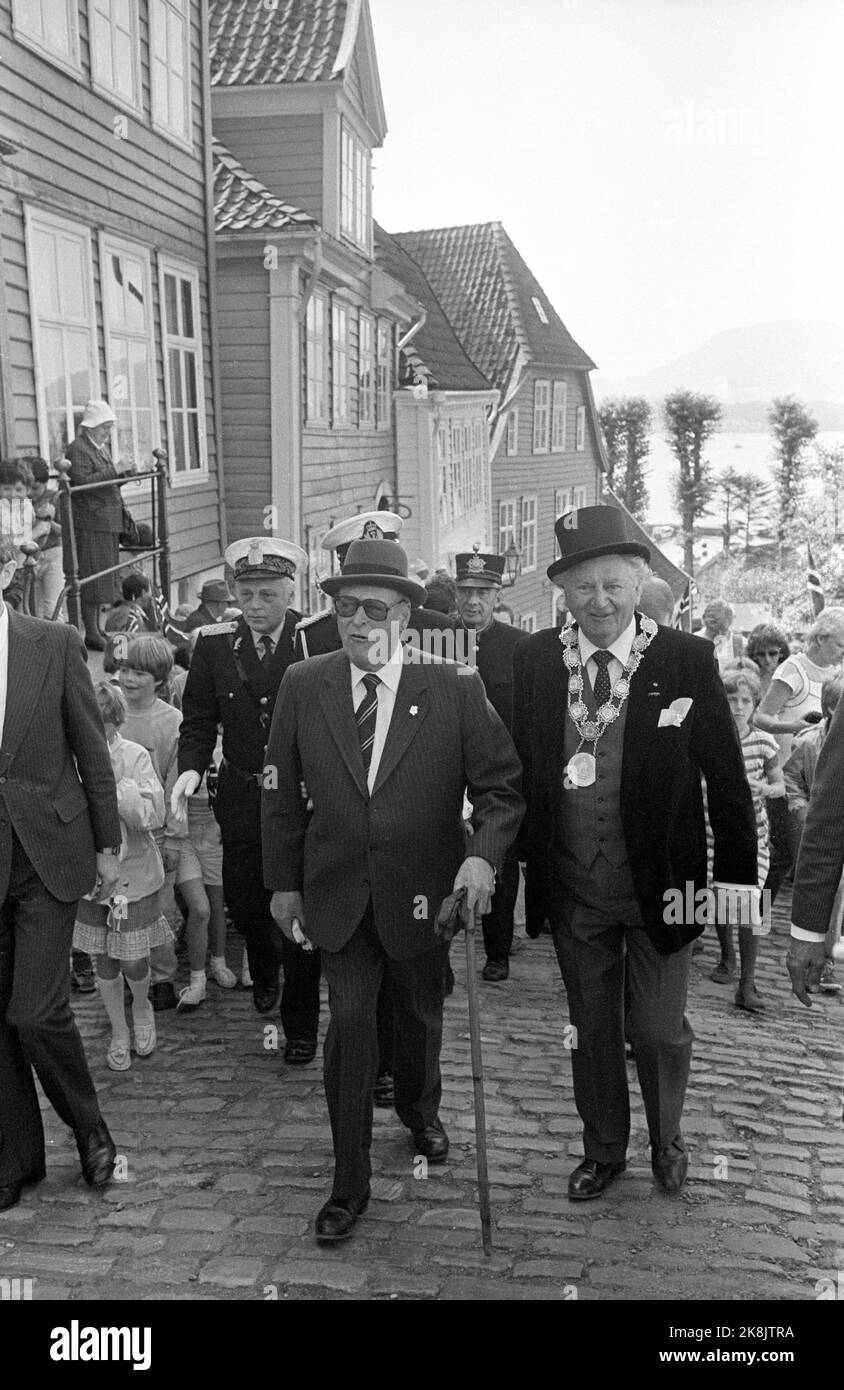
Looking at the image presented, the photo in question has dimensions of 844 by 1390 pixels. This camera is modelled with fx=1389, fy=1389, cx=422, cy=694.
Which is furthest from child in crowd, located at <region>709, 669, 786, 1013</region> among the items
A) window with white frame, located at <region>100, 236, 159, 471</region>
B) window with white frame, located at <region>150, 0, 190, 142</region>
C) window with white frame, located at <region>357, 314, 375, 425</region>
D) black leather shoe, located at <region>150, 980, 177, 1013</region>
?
window with white frame, located at <region>357, 314, 375, 425</region>

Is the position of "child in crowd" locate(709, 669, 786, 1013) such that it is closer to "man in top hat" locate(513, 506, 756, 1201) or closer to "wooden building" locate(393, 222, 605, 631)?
"man in top hat" locate(513, 506, 756, 1201)

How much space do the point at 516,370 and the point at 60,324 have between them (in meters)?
21.7

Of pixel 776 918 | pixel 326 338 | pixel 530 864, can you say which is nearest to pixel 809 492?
pixel 326 338

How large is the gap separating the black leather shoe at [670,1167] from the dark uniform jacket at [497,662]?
2.96 meters

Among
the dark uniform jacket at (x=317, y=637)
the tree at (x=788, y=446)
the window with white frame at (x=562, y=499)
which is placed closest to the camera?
the dark uniform jacket at (x=317, y=637)

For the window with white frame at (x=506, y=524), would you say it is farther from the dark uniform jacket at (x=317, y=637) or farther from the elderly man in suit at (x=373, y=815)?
the elderly man in suit at (x=373, y=815)

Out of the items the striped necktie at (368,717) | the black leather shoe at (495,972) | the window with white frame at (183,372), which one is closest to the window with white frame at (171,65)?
the window with white frame at (183,372)

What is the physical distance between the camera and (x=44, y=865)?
403 cm

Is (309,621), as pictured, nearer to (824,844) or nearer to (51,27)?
(824,844)

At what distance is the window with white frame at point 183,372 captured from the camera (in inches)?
487

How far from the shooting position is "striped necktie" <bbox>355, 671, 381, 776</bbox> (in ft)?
13.5

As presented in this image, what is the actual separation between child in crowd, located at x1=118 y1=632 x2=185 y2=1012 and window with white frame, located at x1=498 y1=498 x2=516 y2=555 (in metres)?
24.9

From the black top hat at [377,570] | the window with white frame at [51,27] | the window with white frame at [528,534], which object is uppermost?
the window with white frame at [51,27]
